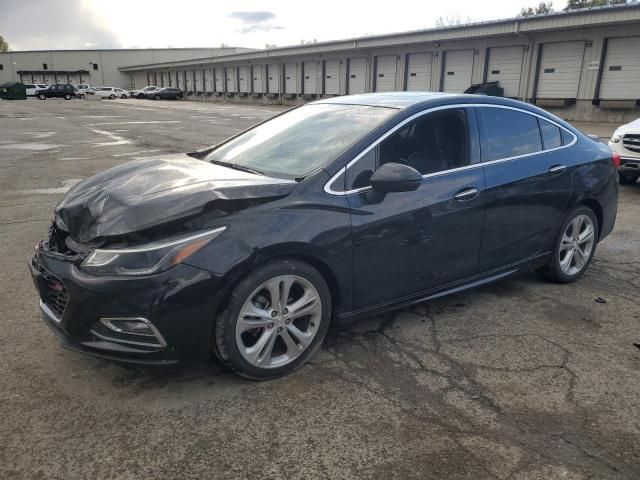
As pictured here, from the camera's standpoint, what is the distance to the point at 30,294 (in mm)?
4328

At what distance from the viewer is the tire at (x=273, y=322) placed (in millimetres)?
2902

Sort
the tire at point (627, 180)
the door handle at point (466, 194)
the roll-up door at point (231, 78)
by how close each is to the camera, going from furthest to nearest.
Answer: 1. the roll-up door at point (231, 78)
2. the tire at point (627, 180)
3. the door handle at point (466, 194)

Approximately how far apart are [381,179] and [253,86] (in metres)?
52.4

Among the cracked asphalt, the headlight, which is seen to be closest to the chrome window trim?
the headlight

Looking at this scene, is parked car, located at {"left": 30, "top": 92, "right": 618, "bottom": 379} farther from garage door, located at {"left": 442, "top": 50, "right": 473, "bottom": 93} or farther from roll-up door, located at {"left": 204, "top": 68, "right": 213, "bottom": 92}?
roll-up door, located at {"left": 204, "top": 68, "right": 213, "bottom": 92}

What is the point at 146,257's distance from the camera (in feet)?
8.93

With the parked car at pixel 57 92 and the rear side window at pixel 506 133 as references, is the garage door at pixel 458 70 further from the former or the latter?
the parked car at pixel 57 92

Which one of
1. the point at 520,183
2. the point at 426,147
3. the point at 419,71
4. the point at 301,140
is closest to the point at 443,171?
the point at 426,147

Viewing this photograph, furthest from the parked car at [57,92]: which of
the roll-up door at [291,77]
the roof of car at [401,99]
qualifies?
the roof of car at [401,99]

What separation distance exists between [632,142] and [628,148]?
105 millimetres

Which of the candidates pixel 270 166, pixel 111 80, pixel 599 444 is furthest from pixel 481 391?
A: pixel 111 80

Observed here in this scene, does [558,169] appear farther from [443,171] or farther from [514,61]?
[514,61]

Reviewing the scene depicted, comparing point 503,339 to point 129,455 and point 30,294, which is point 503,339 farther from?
point 30,294

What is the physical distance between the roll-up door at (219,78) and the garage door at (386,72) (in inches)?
1131
